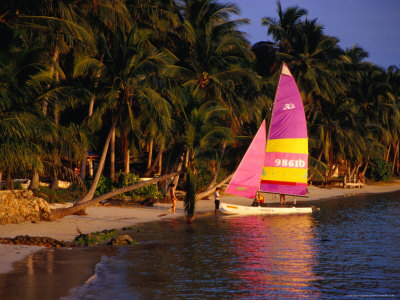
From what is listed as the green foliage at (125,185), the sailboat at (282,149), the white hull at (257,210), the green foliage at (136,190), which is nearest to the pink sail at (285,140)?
the sailboat at (282,149)

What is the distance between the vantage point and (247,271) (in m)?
16.5

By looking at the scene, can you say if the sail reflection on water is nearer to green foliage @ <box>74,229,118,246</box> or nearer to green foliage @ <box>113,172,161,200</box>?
green foliage @ <box>74,229,118,246</box>

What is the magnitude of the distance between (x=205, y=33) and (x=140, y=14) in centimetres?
477

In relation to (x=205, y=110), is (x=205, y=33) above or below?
above

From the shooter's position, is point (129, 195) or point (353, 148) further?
point (353, 148)

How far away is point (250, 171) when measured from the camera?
3316cm

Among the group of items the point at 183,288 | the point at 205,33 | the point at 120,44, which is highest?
the point at 205,33

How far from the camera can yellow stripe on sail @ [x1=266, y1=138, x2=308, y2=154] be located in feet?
113

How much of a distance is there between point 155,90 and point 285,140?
30.3 feet

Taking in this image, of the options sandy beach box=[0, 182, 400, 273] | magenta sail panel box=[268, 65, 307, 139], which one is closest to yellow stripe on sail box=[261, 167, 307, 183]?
magenta sail panel box=[268, 65, 307, 139]

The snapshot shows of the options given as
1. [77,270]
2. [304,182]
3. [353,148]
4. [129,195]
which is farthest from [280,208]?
[353,148]

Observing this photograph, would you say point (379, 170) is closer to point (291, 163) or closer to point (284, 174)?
point (291, 163)

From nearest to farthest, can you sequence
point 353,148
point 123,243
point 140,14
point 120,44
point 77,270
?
point 77,270
point 123,243
point 120,44
point 140,14
point 353,148

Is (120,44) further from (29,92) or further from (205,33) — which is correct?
(205,33)
